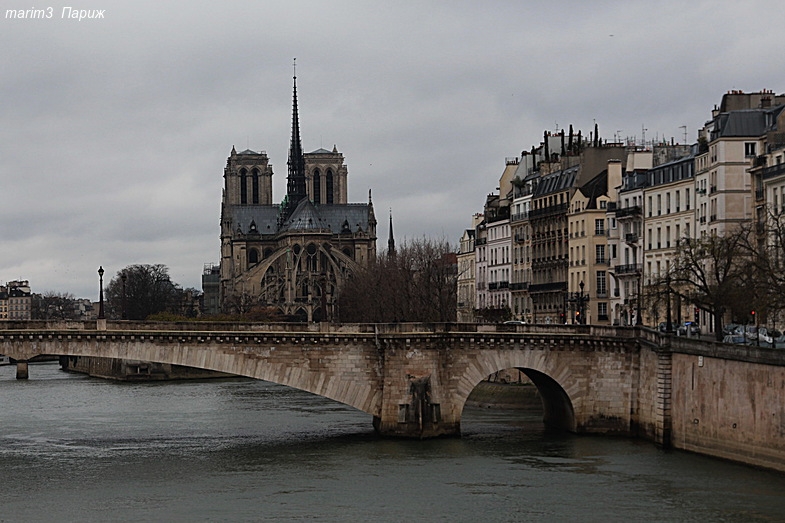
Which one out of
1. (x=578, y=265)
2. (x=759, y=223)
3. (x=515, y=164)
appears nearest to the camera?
(x=759, y=223)

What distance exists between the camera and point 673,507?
1538 inches

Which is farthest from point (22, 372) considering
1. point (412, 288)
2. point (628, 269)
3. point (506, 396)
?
point (506, 396)

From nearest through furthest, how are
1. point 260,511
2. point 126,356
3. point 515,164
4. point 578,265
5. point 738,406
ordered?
point 260,511 → point 738,406 → point 126,356 → point 578,265 → point 515,164

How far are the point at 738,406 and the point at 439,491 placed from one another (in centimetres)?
897

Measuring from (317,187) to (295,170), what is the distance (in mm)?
5312

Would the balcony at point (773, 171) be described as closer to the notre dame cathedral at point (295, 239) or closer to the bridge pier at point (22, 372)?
the bridge pier at point (22, 372)

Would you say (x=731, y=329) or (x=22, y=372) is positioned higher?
(x=731, y=329)

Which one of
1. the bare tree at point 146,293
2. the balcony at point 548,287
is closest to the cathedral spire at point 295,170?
the bare tree at point 146,293

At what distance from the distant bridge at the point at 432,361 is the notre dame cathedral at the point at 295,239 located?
107m

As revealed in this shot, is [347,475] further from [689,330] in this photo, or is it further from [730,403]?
[689,330]

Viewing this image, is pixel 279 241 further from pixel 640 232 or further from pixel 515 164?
pixel 640 232

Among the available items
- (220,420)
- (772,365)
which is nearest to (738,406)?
(772,365)

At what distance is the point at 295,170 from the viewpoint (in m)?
194

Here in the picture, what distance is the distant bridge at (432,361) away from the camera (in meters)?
50.3
